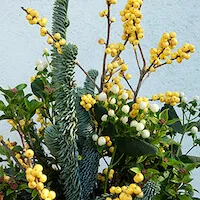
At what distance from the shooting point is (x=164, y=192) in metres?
0.58

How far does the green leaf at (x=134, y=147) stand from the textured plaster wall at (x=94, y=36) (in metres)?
0.49

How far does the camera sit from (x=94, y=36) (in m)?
1.04

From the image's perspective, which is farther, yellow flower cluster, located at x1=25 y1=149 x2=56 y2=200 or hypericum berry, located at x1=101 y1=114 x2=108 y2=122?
hypericum berry, located at x1=101 y1=114 x2=108 y2=122

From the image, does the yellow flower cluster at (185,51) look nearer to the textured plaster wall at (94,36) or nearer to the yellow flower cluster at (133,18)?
the yellow flower cluster at (133,18)

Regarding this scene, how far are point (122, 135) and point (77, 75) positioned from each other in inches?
19.2

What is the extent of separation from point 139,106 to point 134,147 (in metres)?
0.05

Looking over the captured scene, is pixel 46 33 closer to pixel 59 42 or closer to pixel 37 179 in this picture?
pixel 59 42

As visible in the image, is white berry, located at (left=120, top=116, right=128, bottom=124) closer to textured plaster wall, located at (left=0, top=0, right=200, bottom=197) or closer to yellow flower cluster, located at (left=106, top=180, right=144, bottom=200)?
yellow flower cluster, located at (left=106, top=180, right=144, bottom=200)

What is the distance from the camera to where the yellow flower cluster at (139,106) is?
1.82 ft

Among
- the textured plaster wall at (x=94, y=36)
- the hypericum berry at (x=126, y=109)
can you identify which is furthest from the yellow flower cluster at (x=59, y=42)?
the textured plaster wall at (x=94, y=36)

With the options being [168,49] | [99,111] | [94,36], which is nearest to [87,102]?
[99,111]

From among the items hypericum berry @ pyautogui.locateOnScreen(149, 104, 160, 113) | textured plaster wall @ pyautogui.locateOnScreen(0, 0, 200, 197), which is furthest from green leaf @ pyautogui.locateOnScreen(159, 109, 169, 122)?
textured plaster wall @ pyautogui.locateOnScreen(0, 0, 200, 197)

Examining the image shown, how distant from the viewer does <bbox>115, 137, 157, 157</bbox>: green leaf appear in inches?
21.4

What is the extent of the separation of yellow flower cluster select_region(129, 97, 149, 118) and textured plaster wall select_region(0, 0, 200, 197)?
480 millimetres
